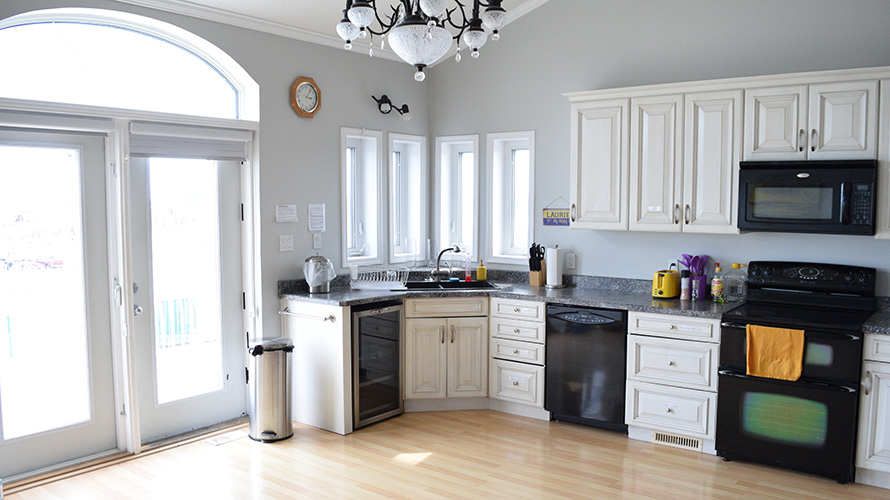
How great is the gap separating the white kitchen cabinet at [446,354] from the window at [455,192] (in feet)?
2.97

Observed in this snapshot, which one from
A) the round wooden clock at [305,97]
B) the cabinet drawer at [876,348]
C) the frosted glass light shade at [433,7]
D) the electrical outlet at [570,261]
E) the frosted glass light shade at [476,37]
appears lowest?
the cabinet drawer at [876,348]

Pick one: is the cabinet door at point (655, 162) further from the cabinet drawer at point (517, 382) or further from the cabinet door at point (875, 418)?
the cabinet door at point (875, 418)

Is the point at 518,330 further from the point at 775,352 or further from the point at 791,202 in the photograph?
the point at 791,202

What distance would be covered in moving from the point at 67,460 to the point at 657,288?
3.76m

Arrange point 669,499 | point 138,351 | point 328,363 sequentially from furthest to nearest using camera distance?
1. point 328,363
2. point 138,351
3. point 669,499

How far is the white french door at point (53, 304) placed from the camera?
141 inches

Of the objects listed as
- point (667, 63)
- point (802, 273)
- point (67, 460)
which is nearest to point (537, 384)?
point (802, 273)

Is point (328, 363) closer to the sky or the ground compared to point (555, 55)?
closer to the ground

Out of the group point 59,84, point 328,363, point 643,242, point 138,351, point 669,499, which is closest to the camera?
point 669,499

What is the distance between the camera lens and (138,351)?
13.4ft

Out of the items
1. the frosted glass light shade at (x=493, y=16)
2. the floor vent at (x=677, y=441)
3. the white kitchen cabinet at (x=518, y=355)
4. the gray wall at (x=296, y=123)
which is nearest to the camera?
the frosted glass light shade at (x=493, y=16)

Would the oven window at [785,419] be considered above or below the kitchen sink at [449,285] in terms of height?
below

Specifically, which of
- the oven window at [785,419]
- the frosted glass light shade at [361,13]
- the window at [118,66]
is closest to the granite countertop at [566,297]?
the oven window at [785,419]

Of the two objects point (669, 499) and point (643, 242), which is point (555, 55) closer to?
point (643, 242)
